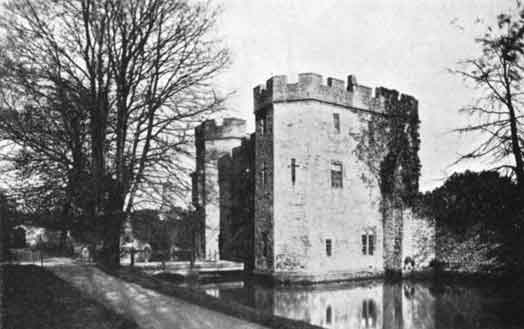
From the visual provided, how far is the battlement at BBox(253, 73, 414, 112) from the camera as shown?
21.4 m

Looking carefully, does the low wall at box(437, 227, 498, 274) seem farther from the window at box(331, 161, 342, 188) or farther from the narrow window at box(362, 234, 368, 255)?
the window at box(331, 161, 342, 188)

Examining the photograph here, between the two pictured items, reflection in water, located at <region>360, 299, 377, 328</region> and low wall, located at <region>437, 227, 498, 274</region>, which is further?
low wall, located at <region>437, 227, 498, 274</region>

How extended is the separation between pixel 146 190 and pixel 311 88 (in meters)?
11.2

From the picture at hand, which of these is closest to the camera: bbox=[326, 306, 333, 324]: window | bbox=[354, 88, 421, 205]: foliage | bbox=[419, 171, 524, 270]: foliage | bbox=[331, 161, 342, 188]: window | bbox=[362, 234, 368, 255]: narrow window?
bbox=[326, 306, 333, 324]: window

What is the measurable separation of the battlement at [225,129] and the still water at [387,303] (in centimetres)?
1164

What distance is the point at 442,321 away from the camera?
1407 cm

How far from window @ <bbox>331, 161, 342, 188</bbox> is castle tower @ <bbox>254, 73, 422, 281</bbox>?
52mm

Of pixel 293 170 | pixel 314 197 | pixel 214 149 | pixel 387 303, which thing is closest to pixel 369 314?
pixel 387 303

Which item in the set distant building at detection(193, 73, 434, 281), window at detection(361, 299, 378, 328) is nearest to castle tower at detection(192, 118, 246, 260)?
distant building at detection(193, 73, 434, 281)

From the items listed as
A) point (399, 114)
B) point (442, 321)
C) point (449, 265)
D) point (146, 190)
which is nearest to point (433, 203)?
point (449, 265)

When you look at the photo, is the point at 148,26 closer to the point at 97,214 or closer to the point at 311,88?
the point at 97,214

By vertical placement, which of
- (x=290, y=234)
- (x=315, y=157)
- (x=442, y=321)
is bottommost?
(x=442, y=321)

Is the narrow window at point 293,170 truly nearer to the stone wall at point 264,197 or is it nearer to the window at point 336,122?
the stone wall at point 264,197

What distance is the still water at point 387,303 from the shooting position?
1406 centimetres
